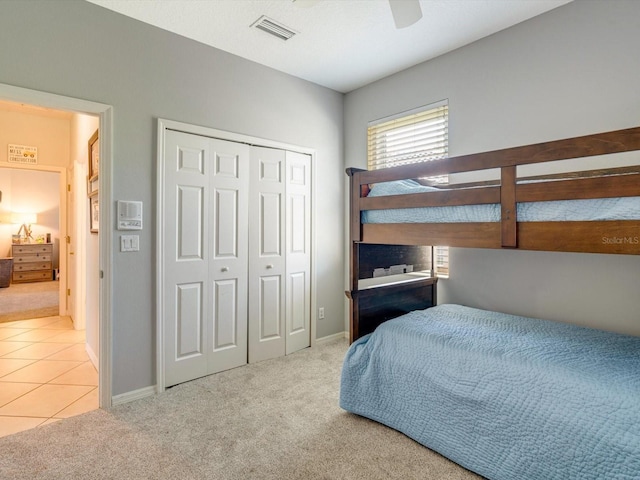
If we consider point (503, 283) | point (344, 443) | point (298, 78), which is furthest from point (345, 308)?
point (298, 78)

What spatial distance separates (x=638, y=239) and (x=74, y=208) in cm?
489

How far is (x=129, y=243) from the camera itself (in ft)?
7.77

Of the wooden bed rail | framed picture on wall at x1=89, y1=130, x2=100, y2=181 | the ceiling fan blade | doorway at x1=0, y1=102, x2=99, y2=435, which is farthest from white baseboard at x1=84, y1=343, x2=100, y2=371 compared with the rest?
the ceiling fan blade

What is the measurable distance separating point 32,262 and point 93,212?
221 inches

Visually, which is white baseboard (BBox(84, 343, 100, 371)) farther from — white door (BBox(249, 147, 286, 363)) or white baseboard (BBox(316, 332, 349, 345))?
white baseboard (BBox(316, 332, 349, 345))

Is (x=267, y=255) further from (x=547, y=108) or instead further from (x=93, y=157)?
(x=547, y=108)

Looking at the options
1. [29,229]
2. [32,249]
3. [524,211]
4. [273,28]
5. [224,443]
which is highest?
[273,28]

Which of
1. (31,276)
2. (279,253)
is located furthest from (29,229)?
(279,253)

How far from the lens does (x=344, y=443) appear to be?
190 centimetres

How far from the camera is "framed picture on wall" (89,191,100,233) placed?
9.66ft

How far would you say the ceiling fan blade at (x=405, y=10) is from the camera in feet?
5.26

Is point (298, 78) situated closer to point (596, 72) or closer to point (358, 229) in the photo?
point (358, 229)

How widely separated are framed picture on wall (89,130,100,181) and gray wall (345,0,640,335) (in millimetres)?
2780

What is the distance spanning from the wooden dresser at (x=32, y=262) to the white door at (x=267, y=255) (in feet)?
21.5
